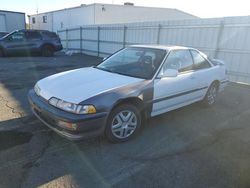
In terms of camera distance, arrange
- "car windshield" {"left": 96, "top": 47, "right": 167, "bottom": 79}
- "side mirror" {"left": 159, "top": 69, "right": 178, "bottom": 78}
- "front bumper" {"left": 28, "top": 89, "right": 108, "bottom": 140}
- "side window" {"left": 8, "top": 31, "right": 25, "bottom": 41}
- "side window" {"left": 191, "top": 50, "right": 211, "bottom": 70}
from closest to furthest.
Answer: "front bumper" {"left": 28, "top": 89, "right": 108, "bottom": 140}, "side mirror" {"left": 159, "top": 69, "right": 178, "bottom": 78}, "car windshield" {"left": 96, "top": 47, "right": 167, "bottom": 79}, "side window" {"left": 191, "top": 50, "right": 211, "bottom": 70}, "side window" {"left": 8, "top": 31, "right": 25, "bottom": 41}

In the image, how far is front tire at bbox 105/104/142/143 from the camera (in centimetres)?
332

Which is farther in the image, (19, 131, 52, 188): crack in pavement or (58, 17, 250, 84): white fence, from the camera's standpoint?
(58, 17, 250, 84): white fence

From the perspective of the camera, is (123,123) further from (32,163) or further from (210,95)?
(210,95)

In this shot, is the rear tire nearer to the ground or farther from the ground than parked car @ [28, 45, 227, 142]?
nearer to the ground

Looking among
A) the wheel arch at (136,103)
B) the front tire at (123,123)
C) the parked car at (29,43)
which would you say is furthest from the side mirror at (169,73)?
the parked car at (29,43)

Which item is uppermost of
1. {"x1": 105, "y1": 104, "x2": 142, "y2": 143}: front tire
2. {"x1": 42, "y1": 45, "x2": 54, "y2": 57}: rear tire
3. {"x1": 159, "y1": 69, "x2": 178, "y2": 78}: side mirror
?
{"x1": 159, "y1": 69, "x2": 178, "y2": 78}: side mirror

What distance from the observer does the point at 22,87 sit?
667cm

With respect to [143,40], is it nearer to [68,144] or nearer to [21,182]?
[68,144]

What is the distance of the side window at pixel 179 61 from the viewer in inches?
163

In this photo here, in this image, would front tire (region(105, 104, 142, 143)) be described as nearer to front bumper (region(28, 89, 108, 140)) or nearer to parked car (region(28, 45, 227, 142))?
parked car (region(28, 45, 227, 142))

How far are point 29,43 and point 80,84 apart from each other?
41.7 ft

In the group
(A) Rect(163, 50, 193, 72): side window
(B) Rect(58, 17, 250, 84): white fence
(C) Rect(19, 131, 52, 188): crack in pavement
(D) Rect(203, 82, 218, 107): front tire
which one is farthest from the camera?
(B) Rect(58, 17, 250, 84): white fence

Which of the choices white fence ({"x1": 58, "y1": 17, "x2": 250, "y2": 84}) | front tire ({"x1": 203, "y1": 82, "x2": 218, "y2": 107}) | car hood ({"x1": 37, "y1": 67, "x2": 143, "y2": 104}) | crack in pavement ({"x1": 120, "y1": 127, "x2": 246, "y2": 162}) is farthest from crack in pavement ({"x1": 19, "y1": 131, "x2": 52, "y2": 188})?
white fence ({"x1": 58, "y1": 17, "x2": 250, "y2": 84})

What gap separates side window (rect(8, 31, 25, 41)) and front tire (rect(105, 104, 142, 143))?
13018 millimetres
